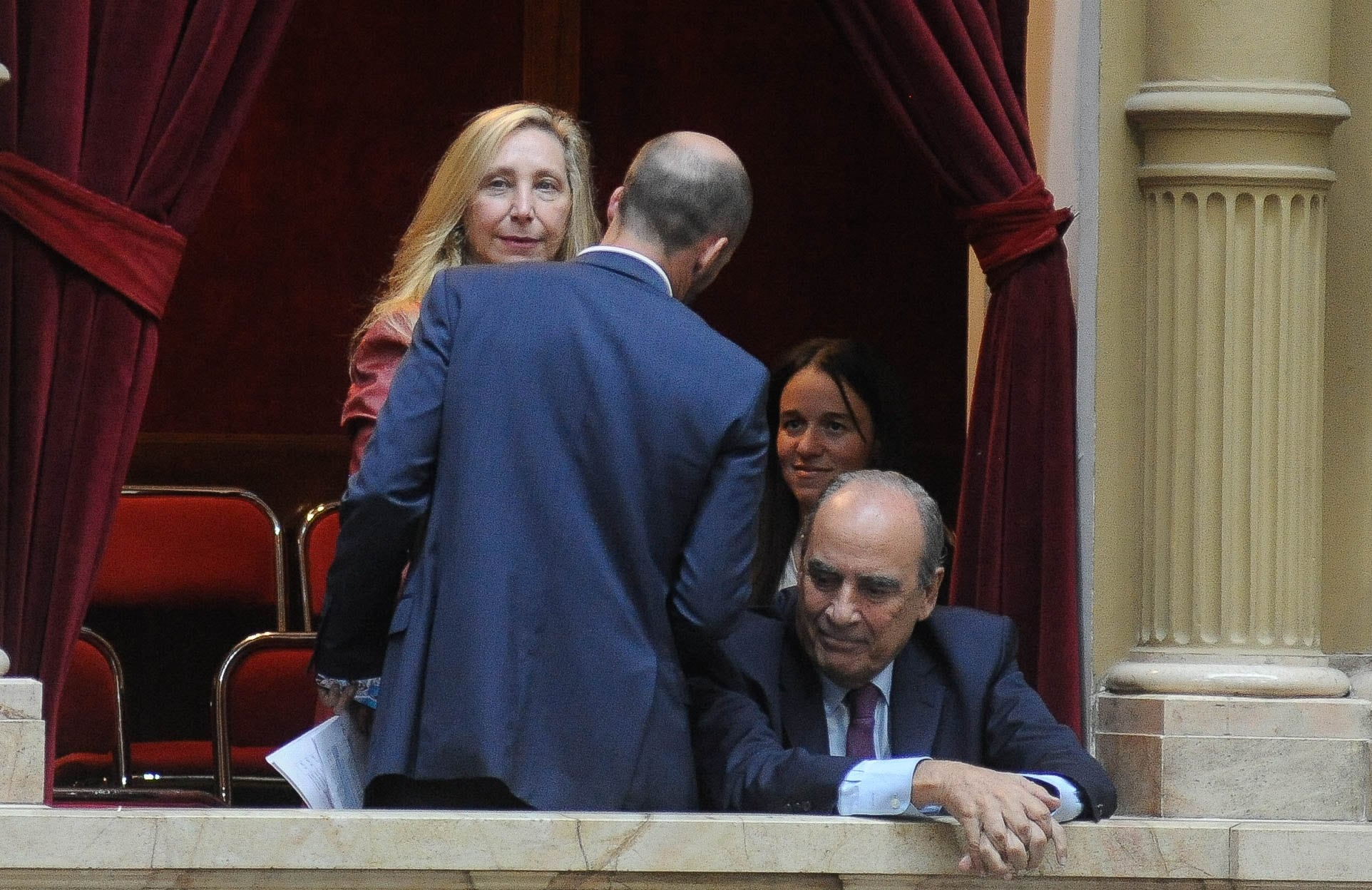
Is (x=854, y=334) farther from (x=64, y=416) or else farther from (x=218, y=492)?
(x=64, y=416)

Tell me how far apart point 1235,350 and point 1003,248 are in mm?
463

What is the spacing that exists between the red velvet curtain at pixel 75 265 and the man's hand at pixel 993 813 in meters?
1.41

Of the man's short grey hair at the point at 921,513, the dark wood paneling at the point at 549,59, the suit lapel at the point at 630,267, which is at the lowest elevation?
the man's short grey hair at the point at 921,513

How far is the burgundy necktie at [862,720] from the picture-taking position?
11.0 feet

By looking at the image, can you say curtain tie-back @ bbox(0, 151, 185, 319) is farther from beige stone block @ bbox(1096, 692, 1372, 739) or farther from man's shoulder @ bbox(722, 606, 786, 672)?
beige stone block @ bbox(1096, 692, 1372, 739)

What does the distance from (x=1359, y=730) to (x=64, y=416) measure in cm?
231

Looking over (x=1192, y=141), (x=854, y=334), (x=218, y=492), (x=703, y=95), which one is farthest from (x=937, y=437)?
(x=1192, y=141)

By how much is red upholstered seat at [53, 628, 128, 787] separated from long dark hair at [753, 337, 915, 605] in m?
1.53

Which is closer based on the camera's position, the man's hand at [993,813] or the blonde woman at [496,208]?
the man's hand at [993,813]

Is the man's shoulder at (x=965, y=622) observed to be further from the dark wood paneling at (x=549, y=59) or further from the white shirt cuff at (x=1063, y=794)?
the dark wood paneling at (x=549, y=59)

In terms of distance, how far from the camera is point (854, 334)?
270 inches

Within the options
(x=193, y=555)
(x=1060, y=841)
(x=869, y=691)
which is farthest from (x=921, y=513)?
(x=193, y=555)

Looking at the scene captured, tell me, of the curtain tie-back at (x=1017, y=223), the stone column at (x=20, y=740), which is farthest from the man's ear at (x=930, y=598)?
the stone column at (x=20, y=740)

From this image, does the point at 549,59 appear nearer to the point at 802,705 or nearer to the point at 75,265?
the point at 75,265
